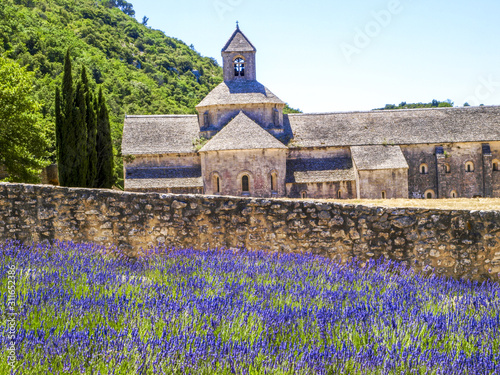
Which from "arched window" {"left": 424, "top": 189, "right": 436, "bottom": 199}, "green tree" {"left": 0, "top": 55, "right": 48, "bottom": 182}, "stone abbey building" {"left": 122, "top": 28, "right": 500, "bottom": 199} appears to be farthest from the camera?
"arched window" {"left": 424, "top": 189, "right": 436, "bottom": 199}

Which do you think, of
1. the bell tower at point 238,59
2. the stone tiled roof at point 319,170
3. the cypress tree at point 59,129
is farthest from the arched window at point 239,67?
the cypress tree at point 59,129

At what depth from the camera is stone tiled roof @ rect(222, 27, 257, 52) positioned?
3791cm

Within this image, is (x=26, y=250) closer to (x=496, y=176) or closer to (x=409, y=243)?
(x=409, y=243)

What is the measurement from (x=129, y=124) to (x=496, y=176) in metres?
27.5

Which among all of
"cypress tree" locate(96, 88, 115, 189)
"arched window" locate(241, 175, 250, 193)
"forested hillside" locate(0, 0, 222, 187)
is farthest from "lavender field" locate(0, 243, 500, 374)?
"forested hillside" locate(0, 0, 222, 187)

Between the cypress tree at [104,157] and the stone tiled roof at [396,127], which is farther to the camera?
the stone tiled roof at [396,127]

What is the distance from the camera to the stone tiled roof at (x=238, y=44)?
3791 centimetres

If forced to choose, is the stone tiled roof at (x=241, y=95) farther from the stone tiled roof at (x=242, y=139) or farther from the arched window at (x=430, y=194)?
the arched window at (x=430, y=194)

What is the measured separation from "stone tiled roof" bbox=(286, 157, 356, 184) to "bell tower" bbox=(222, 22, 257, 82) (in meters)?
8.53

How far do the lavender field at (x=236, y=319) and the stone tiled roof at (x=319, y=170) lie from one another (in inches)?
987

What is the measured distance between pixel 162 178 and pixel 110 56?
70.5 metres

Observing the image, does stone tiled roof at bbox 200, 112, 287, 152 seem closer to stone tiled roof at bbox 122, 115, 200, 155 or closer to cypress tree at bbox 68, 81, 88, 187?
stone tiled roof at bbox 122, 115, 200, 155

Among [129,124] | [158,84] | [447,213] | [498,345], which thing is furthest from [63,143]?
[158,84]

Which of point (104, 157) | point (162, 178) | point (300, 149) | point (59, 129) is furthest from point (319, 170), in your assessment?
point (59, 129)
